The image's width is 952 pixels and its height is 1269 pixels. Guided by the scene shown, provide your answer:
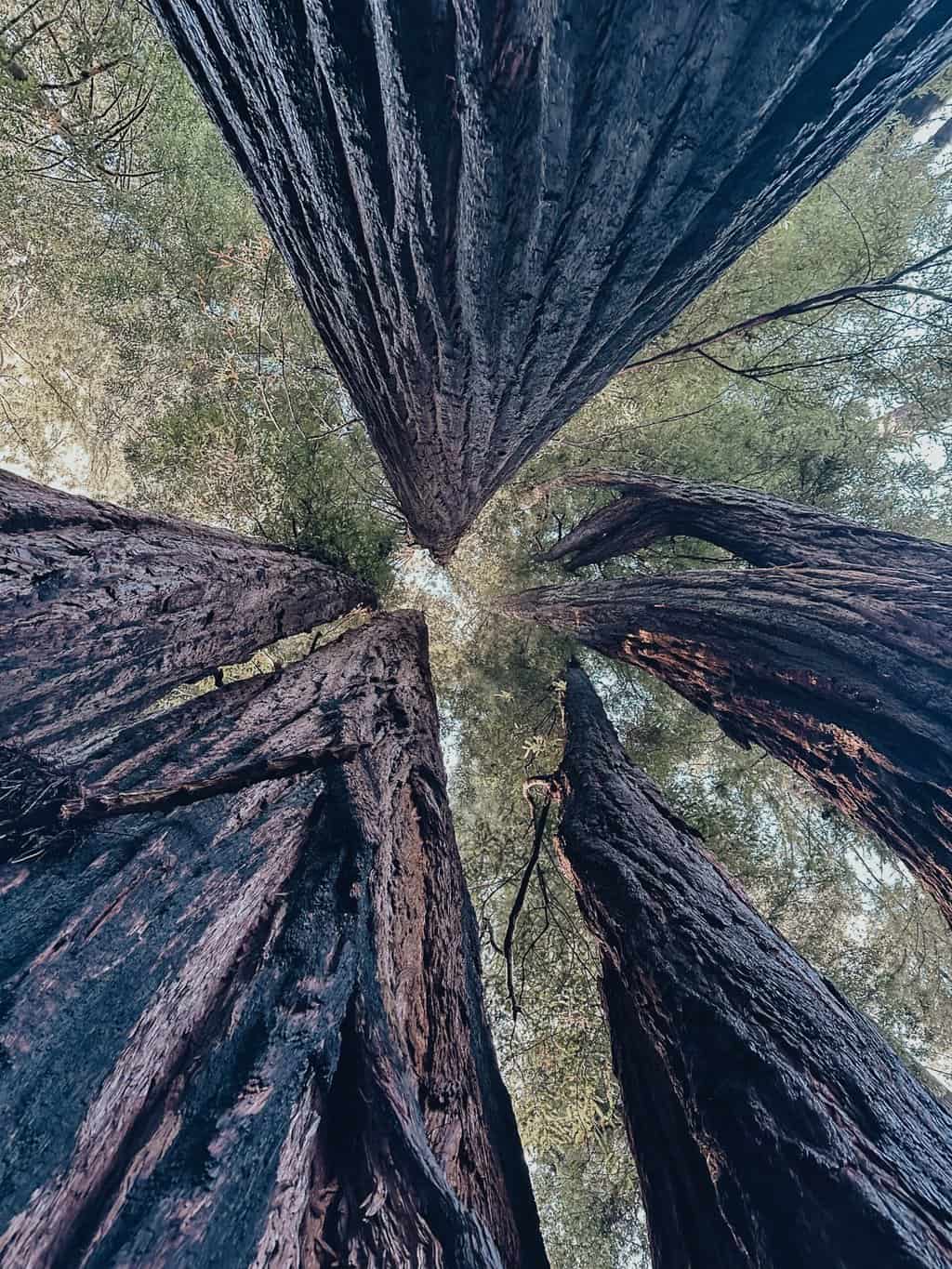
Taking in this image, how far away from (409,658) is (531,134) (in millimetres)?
3960

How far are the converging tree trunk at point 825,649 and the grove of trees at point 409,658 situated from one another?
0.03 metres

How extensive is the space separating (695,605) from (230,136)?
3.71 meters

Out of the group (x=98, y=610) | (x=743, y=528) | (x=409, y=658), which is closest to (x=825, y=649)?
(x=743, y=528)

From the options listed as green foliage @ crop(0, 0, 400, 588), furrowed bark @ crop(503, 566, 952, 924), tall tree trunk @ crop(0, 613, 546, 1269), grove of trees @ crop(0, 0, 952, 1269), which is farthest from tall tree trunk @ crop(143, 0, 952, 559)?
green foliage @ crop(0, 0, 400, 588)

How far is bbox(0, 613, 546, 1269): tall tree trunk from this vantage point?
0.92 metres

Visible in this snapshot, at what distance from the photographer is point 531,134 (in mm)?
1282

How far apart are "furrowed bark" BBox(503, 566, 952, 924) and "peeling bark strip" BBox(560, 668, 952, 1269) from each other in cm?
88

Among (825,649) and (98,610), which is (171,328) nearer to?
(98,610)

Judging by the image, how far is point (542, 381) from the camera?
2.49m

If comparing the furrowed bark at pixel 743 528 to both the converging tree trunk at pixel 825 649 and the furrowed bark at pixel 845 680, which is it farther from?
the furrowed bark at pixel 845 680

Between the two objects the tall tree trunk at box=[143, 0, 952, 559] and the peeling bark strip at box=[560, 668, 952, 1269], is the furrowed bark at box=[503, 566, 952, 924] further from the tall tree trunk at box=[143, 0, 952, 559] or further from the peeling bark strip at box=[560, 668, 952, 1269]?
the tall tree trunk at box=[143, 0, 952, 559]

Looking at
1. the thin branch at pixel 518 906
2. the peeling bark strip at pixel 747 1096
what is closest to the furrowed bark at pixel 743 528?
the peeling bark strip at pixel 747 1096

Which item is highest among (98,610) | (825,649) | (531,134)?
(531,134)

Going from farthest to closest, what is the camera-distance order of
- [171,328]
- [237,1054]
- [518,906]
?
[171,328] → [518,906] → [237,1054]
